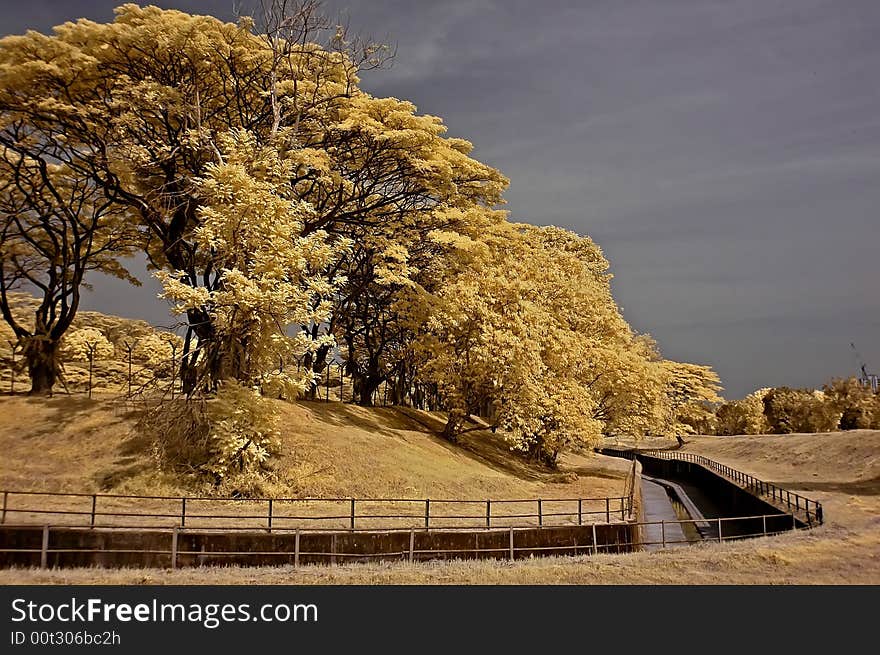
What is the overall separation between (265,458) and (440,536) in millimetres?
10027

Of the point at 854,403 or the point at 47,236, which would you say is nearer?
the point at 47,236

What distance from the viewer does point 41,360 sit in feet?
120

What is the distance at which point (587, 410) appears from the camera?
38344 mm

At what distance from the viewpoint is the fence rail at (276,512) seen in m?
21.8

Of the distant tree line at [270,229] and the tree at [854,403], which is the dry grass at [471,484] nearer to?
the distant tree line at [270,229]

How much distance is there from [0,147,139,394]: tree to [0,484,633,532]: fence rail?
1304cm

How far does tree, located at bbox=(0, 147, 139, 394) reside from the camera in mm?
35906

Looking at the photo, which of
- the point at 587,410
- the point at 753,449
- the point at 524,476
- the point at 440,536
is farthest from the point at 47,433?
the point at 753,449

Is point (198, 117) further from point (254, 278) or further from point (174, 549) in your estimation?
point (174, 549)

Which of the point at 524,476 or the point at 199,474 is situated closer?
the point at 199,474

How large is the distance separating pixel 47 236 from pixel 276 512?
2539 centimetres

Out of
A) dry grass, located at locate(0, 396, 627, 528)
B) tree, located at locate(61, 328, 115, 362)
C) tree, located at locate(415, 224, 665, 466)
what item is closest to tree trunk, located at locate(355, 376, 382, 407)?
dry grass, located at locate(0, 396, 627, 528)

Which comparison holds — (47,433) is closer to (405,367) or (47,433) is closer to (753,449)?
(405,367)

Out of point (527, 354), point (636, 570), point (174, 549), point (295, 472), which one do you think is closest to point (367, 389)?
point (527, 354)
